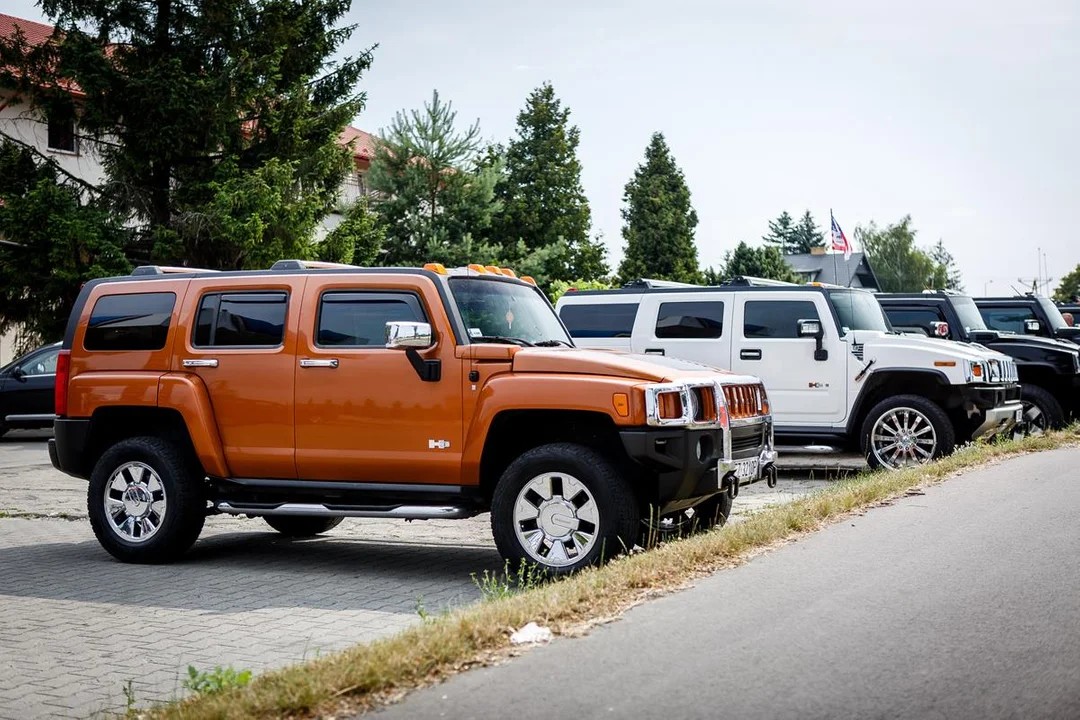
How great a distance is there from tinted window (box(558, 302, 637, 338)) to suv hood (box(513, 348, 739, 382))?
23.8 ft

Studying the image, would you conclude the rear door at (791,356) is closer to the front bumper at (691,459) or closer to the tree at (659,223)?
the front bumper at (691,459)

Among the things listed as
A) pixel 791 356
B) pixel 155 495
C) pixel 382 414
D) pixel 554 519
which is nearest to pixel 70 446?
pixel 155 495

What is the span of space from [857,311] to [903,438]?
174 centimetres

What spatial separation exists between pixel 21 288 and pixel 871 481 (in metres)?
22.0

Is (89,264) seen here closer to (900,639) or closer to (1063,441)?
(1063,441)

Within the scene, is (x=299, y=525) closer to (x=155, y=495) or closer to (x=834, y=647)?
(x=155, y=495)

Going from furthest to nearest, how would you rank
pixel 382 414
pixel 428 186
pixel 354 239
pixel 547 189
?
pixel 547 189 → pixel 428 186 → pixel 354 239 → pixel 382 414

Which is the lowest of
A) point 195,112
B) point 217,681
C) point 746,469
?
point 217,681

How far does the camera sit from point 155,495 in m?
9.27

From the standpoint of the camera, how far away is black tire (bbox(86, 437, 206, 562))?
912cm

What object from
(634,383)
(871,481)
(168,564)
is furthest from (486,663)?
(871,481)

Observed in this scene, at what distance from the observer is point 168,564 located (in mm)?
9320

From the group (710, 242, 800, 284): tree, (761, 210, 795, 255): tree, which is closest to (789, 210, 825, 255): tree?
(761, 210, 795, 255): tree

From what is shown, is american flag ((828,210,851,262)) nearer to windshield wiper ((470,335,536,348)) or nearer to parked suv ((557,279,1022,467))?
parked suv ((557,279,1022,467))
